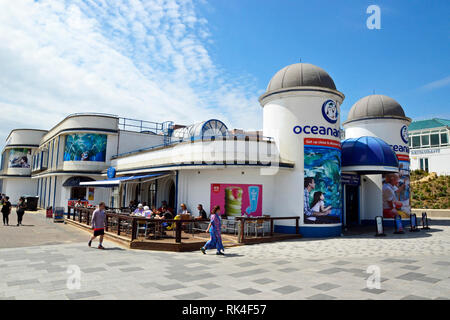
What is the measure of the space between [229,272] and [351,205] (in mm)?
16041

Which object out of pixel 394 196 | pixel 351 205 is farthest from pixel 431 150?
pixel 351 205

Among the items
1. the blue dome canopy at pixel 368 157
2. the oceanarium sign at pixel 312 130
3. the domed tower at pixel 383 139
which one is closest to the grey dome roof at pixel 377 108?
the domed tower at pixel 383 139

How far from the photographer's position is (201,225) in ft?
51.1

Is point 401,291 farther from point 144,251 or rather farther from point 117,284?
point 144,251

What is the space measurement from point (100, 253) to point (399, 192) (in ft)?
65.1

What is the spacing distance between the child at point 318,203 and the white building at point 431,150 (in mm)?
37952

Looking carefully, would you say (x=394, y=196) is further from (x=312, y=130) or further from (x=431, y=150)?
(x=431, y=150)

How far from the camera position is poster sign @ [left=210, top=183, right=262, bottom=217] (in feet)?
52.4

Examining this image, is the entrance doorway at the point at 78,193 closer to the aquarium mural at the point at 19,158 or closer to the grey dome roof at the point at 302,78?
the aquarium mural at the point at 19,158

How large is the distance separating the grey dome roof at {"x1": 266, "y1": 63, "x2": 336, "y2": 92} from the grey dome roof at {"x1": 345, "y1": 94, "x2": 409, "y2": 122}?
7651mm

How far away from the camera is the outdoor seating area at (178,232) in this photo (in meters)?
12.0

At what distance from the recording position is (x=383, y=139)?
22.8m

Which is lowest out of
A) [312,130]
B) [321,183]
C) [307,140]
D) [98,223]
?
[98,223]
